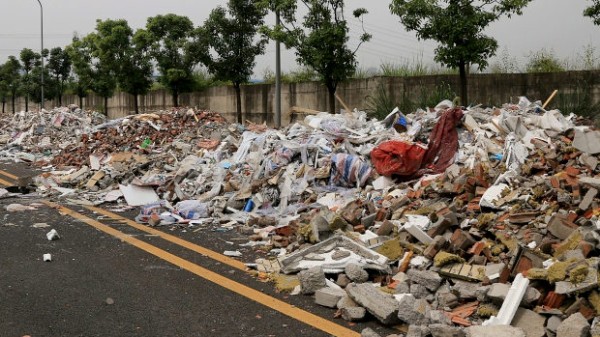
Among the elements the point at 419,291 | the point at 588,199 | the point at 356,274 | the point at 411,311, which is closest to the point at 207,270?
the point at 356,274

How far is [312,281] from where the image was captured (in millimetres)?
4617

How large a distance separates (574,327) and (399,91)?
1512 cm

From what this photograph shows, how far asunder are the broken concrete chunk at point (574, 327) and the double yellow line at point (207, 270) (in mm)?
1217

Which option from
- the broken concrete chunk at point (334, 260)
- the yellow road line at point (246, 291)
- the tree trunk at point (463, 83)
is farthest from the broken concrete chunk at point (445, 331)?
the tree trunk at point (463, 83)

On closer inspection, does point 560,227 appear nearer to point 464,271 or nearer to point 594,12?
point 464,271

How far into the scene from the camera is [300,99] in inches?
858

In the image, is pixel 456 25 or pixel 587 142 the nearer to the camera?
pixel 587 142

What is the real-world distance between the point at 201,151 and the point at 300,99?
35.7 feet

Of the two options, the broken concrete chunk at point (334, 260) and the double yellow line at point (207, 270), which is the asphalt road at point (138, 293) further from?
the broken concrete chunk at point (334, 260)

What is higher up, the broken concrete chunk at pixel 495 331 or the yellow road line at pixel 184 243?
the yellow road line at pixel 184 243

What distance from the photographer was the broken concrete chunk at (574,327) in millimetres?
3365

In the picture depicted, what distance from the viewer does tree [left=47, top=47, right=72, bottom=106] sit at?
46406 millimetres

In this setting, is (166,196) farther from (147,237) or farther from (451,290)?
(451,290)

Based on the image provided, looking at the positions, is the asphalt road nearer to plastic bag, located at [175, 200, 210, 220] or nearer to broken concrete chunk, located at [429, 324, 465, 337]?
broken concrete chunk, located at [429, 324, 465, 337]
